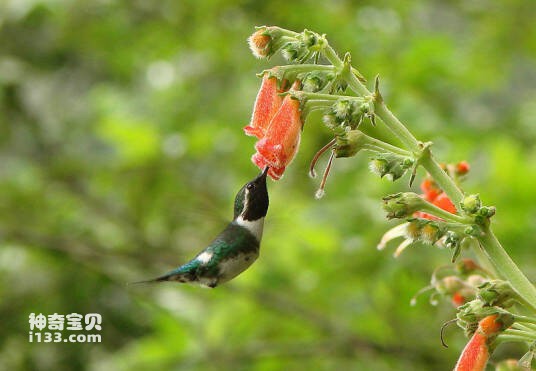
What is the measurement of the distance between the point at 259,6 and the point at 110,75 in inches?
100

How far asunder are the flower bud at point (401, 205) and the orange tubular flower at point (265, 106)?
0.42m

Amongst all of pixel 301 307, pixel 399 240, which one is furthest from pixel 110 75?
pixel 399 240

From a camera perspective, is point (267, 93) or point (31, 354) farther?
point (31, 354)

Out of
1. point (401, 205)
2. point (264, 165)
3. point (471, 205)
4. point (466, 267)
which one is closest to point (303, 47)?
point (264, 165)

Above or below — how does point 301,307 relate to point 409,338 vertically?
above

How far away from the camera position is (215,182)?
23.4 feet

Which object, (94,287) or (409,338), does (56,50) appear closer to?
(94,287)

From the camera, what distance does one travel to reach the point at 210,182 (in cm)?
696

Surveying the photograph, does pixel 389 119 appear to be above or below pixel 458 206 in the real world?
above

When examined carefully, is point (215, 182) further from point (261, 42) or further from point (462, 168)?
point (261, 42)

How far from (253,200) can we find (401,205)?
1.68 feet

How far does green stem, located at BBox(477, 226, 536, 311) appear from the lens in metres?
1.83

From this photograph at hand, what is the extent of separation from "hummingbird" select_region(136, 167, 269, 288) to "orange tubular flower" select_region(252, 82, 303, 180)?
18cm

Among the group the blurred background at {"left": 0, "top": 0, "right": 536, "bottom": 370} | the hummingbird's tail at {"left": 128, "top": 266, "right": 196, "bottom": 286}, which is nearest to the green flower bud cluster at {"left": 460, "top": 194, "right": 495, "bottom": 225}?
the hummingbird's tail at {"left": 128, "top": 266, "right": 196, "bottom": 286}
